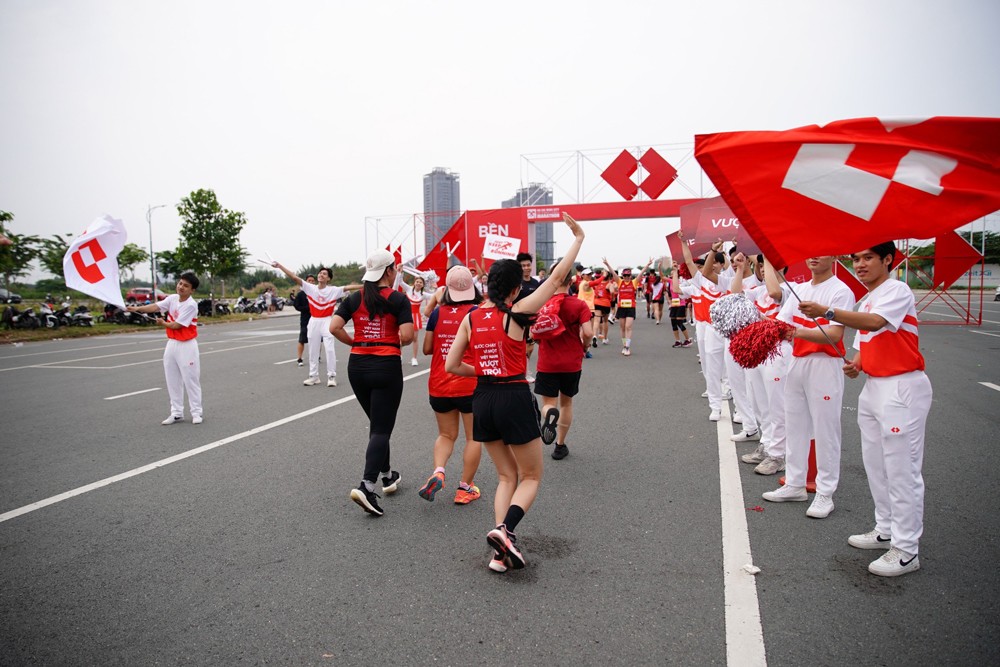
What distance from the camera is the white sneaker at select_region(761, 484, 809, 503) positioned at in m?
4.70

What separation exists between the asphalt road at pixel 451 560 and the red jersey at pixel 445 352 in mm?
897

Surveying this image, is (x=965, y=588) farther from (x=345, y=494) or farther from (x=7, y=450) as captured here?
(x=7, y=450)

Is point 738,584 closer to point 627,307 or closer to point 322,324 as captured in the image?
point 322,324

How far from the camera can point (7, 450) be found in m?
6.62

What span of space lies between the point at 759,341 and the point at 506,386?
190 cm

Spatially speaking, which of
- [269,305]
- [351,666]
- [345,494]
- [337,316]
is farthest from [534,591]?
[269,305]

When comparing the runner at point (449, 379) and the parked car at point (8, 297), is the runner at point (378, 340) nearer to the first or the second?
the runner at point (449, 379)

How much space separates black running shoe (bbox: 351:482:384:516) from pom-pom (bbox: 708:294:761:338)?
3065 millimetres

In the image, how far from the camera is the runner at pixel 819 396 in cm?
440

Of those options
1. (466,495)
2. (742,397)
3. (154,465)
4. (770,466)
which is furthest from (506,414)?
(154,465)

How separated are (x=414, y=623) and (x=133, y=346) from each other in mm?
18969

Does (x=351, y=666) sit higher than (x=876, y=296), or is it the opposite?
(x=876, y=296)

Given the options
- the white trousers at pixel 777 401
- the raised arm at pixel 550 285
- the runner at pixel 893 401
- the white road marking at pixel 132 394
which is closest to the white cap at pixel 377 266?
the raised arm at pixel 550 285

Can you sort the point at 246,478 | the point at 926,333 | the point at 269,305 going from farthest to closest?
the point at 269,305 → the point at 926,333 → the point at 246,478
